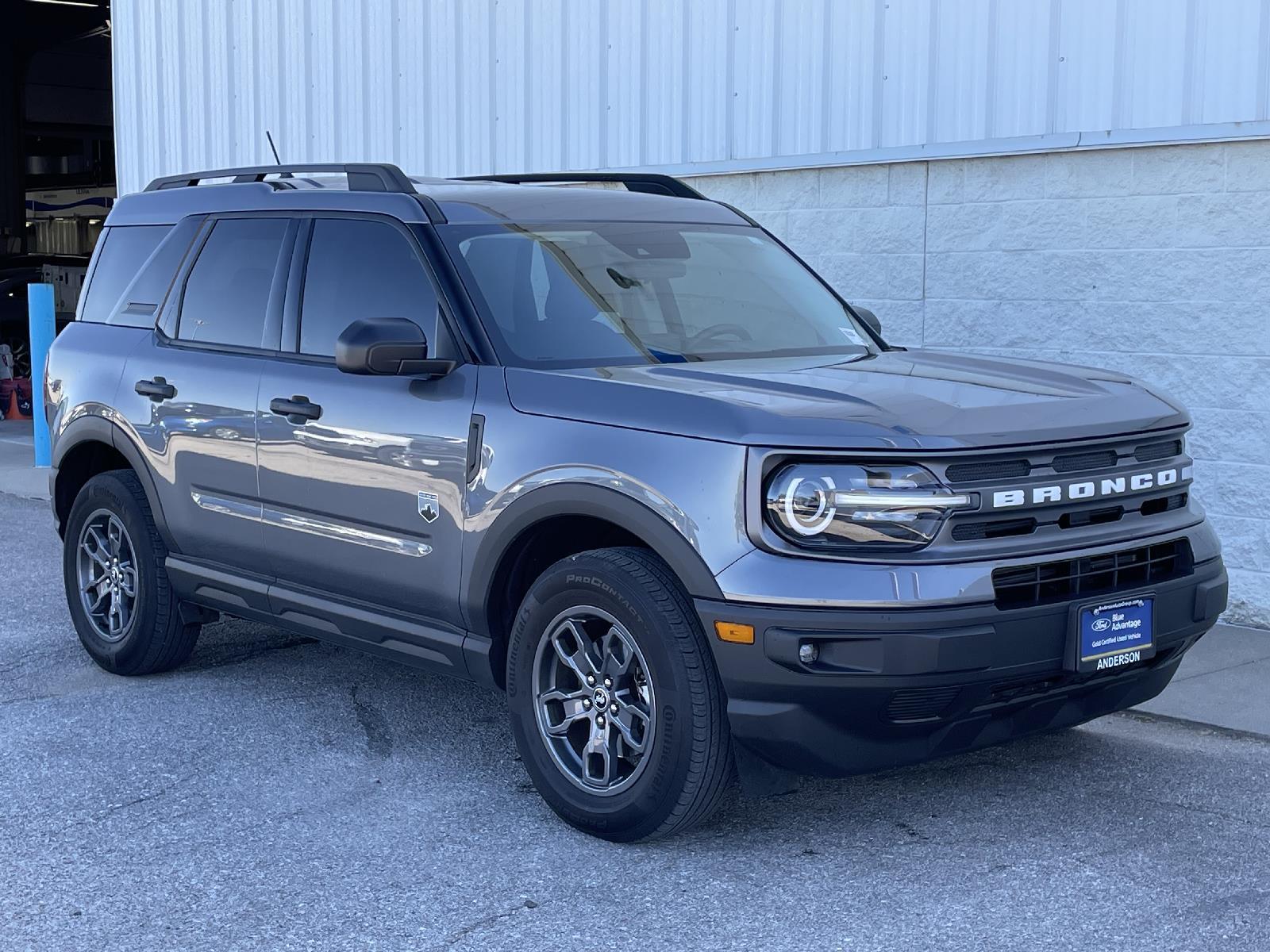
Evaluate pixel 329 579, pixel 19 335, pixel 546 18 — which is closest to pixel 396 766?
pixel 329 579

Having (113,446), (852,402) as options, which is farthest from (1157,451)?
(113,446)

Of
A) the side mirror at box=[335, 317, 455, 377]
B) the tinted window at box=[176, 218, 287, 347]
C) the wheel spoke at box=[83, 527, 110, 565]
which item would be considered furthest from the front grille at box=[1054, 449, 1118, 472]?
the wheel spoke at box=[83, 527, 110, 565]

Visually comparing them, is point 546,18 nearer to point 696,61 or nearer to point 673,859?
point 696,61

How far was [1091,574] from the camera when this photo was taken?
432 centimetres

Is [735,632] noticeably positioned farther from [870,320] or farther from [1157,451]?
[870,320]

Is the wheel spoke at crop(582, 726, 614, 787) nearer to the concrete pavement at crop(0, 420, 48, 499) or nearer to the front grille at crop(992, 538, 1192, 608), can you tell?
the front grille at crop(992, 538, 1192, 608)

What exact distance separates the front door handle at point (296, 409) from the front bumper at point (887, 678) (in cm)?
182

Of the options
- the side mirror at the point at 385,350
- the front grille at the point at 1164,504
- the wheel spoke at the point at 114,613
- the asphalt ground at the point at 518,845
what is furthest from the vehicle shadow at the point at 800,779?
the side mirror at the point at 385,350

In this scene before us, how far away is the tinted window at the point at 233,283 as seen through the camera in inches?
229

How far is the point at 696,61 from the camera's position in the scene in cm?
995

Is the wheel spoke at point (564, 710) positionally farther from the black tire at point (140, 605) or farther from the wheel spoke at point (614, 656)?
the black tire at point (140, 605)

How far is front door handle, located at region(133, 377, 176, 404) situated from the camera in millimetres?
6047

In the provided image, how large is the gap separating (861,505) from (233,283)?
2973 mm

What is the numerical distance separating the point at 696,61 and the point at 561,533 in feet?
19.3
